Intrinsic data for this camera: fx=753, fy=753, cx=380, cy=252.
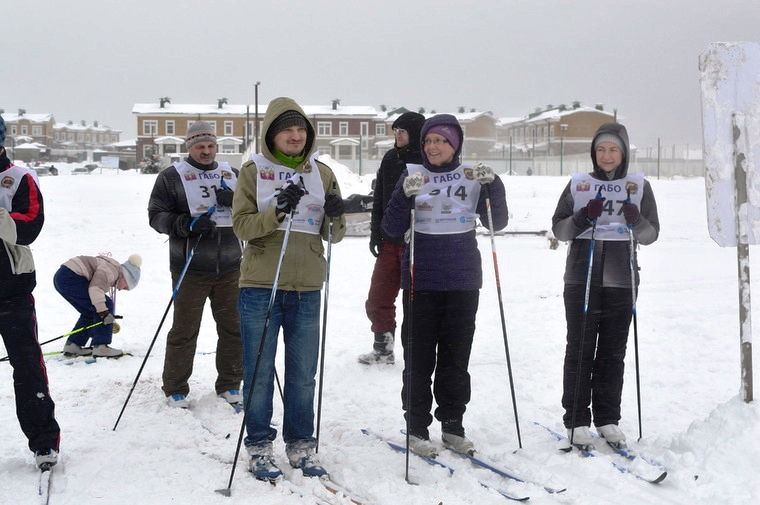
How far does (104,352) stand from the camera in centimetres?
675


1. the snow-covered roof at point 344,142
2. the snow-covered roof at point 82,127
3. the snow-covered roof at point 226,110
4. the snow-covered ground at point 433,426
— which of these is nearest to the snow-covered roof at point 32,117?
the snow-covered roof at point 82,127

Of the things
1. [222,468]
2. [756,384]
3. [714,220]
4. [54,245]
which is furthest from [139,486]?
[54,245]

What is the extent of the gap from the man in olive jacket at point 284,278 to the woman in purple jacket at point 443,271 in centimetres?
54

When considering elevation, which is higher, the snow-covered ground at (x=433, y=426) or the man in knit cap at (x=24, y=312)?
the man in knit cap at (x=24, y=312)

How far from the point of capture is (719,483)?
377cm

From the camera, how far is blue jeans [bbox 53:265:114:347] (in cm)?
671

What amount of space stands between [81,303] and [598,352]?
15.0 ft

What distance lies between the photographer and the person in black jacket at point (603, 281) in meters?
4.48

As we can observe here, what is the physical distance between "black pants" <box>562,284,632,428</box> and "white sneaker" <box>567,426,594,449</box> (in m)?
0.05

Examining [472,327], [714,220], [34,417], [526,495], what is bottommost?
[526,495]

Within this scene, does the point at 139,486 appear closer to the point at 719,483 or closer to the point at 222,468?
the point at 222,468

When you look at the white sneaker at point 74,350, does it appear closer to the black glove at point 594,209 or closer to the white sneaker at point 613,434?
the white sneaker at point 613,434

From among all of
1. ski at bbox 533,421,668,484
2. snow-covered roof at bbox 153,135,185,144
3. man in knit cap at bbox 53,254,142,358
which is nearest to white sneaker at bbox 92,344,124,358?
man in knit cap at bbox 53,254,142,358

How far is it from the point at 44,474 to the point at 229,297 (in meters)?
1.85
